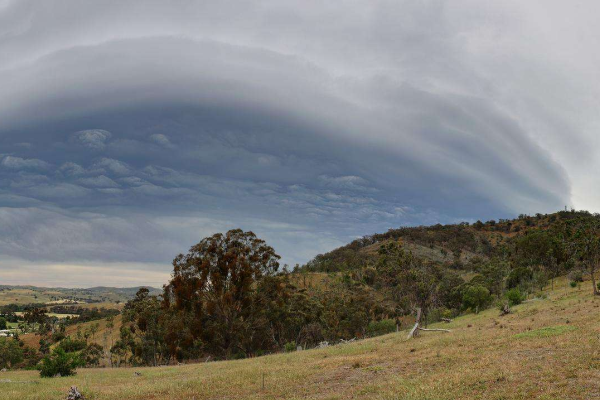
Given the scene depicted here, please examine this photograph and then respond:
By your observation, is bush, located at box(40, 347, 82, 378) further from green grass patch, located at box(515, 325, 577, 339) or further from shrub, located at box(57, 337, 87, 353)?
shrub, located at box(57, 337, 87, 353)

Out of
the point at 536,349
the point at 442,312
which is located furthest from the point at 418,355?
the point at 442,312

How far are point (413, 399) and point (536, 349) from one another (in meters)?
10.3

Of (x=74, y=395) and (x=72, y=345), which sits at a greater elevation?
(x=74, y=395)

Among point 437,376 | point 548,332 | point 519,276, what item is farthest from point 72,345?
point 519,276

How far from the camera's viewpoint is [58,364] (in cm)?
2984

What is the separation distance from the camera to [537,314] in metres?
35.7

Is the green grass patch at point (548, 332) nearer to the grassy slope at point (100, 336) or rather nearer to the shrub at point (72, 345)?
the shrub at point (72, 345)

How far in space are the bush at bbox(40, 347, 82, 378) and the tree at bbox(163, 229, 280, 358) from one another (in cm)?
2199

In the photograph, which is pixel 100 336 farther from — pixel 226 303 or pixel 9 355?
pixel 226 303

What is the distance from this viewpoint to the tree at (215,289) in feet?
171

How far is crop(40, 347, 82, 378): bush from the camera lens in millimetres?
29281

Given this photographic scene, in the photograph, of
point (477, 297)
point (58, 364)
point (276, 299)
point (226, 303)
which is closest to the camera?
point (58, 364)

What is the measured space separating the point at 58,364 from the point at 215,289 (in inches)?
927

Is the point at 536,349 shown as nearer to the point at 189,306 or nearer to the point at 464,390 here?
the point at 464,390
